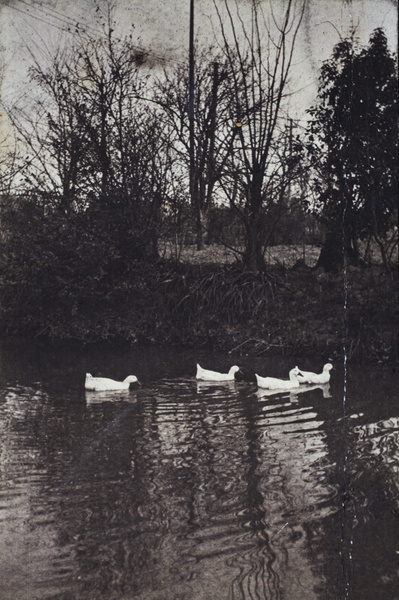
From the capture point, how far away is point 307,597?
3.58m

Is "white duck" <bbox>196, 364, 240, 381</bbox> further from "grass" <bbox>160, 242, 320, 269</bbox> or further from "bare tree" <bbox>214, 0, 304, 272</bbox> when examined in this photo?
"grass" <bbox>160, 242, 320, 269</bbox>

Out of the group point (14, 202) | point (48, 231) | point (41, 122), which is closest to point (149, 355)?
point (48, 231)

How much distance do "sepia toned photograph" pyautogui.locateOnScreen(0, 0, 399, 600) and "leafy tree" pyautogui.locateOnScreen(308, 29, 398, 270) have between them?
5 cm

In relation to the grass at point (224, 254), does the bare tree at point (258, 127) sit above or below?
above

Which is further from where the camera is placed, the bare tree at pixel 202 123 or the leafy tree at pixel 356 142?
the bare tree at pixel 202 123

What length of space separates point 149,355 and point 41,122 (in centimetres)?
588

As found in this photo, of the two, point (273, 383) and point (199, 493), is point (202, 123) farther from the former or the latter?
point (199, 493)

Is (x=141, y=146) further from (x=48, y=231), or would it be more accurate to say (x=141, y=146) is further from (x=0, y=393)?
(x=0, y=393)

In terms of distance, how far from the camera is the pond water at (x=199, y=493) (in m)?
3.75

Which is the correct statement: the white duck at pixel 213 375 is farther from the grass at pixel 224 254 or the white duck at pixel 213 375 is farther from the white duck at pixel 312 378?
the grass at pixel 224 254

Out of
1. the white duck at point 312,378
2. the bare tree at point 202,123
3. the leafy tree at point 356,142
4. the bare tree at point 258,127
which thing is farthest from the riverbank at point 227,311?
the white duck at point 312,378

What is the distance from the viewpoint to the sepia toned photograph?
5598 mm

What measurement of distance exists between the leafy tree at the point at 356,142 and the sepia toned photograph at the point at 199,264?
0.05m

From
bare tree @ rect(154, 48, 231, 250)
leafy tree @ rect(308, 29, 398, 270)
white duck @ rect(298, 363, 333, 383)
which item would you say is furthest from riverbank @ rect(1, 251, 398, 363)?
white duck @ rect(298, 363, 333, 383)
